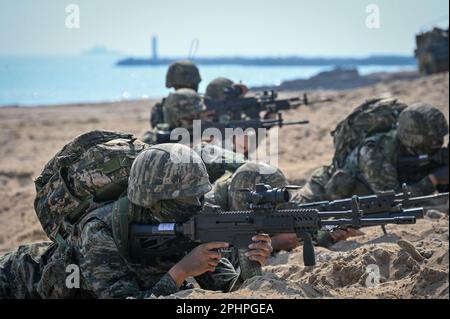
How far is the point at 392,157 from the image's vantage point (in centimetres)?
877

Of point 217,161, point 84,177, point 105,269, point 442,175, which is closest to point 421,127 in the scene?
point 442,175

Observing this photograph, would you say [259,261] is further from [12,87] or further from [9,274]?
[12,87]

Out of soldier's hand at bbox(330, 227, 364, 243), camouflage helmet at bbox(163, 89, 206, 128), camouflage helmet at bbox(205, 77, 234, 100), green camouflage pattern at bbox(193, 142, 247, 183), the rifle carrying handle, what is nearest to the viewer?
the rifle carrying handle

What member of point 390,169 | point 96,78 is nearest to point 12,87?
point 96,78

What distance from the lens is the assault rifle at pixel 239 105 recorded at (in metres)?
11.9

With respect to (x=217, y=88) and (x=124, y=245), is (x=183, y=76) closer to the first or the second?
(x=217, y=88)

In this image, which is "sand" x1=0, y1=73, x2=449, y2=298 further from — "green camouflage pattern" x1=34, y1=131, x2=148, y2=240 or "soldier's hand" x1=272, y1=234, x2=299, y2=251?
"green camouflage pattern" x1=34, y1=131, x2=148, y2=240

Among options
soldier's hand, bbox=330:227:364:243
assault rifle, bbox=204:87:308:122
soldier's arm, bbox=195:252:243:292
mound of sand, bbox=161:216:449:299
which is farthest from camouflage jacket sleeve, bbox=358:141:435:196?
soldier's arm, bbox=195:252:243:292

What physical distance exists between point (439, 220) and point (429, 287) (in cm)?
323

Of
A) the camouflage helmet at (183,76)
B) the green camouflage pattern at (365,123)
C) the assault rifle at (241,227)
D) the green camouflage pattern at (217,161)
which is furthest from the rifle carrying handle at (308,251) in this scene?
the camouflage helmet at (183,76)

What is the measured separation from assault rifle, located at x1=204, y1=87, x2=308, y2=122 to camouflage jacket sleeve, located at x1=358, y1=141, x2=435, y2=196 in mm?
3248

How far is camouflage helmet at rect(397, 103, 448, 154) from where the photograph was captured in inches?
337

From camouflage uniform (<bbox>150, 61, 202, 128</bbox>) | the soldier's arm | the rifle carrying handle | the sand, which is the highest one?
camouflage uniform (<bbox>150, 61, 202, 128</bbox>)

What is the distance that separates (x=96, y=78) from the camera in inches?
1524
